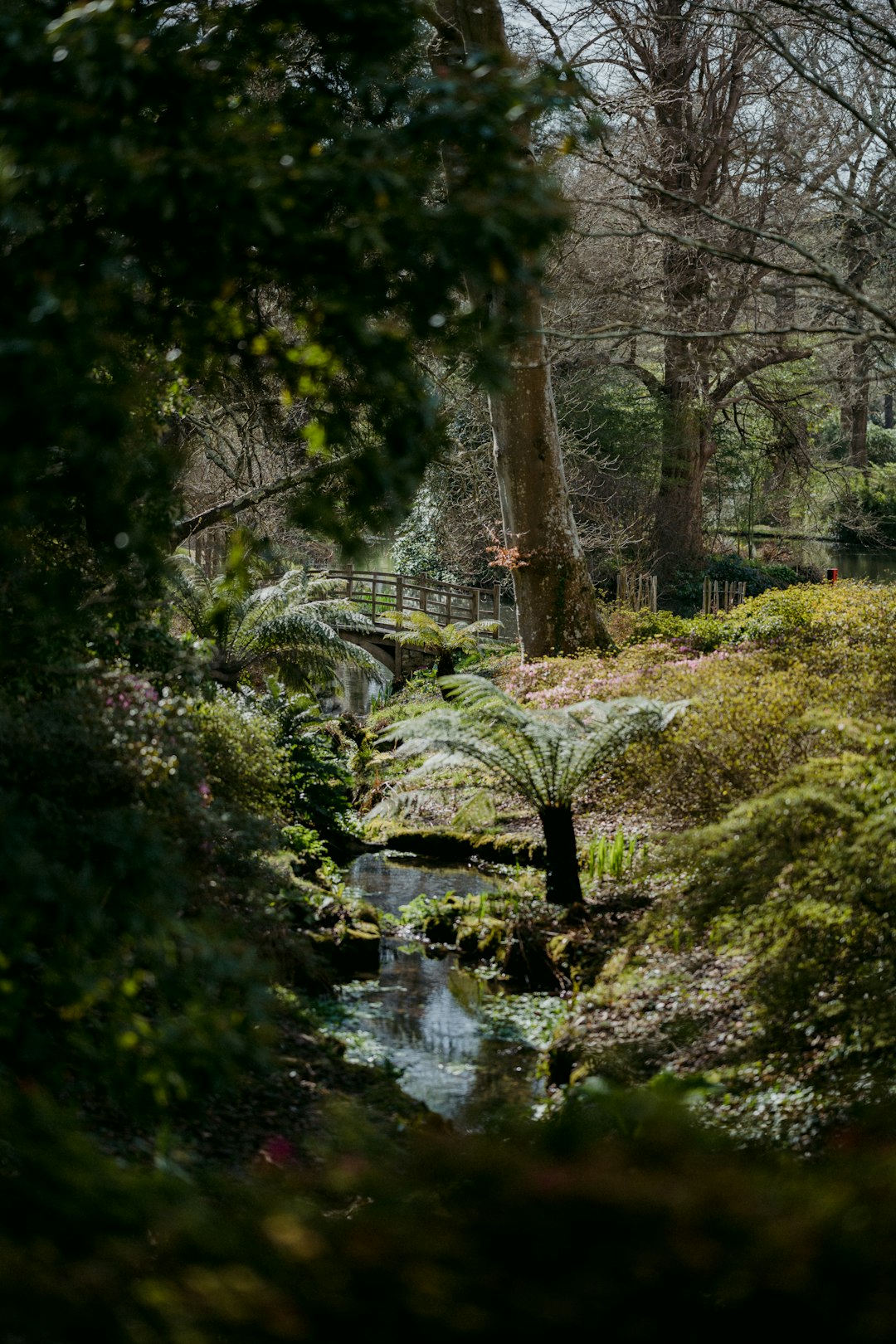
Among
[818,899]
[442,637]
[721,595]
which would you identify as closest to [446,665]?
[442,637]

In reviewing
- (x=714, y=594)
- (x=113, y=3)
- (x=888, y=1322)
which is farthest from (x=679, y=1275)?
(x=714, y=594)

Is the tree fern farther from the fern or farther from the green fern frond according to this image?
the green fern frond

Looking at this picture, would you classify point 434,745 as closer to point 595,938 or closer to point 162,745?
point 595,938

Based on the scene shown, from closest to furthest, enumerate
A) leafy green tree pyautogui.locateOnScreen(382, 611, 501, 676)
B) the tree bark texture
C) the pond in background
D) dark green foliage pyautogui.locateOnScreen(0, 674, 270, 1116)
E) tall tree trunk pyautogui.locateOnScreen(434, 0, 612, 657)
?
dark green foliage pyautogui.locateOnScreen(0, 674, 270, 1116), tall tree trunk pyautogui.locateOnScreen(434, 0, 612, 657), the tree bark texture, leafy green tree pyautogui.locateOnScreen(382, 611, 501, 676), the pond in background

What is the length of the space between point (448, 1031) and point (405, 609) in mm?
16631

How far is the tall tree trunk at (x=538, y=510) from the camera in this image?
1353 centimetres

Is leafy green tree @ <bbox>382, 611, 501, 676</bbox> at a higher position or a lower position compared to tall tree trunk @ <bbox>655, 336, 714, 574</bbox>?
lower

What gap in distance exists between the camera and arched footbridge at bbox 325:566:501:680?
21.1 m

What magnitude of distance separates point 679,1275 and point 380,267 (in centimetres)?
237

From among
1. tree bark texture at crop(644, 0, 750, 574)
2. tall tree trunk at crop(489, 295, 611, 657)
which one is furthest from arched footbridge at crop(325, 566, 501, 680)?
tall tree trunk at crop(489, 295, 611, 657)

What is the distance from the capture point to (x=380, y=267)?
3100 millimetres

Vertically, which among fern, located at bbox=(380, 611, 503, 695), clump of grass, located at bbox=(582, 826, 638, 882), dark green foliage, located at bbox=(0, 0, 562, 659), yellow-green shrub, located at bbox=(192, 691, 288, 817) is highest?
dark green foliage, located at bbox=(0, 0, 562, 659)

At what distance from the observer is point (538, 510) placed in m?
14.0

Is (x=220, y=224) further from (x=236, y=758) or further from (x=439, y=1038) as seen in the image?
(x=236, y=758)
